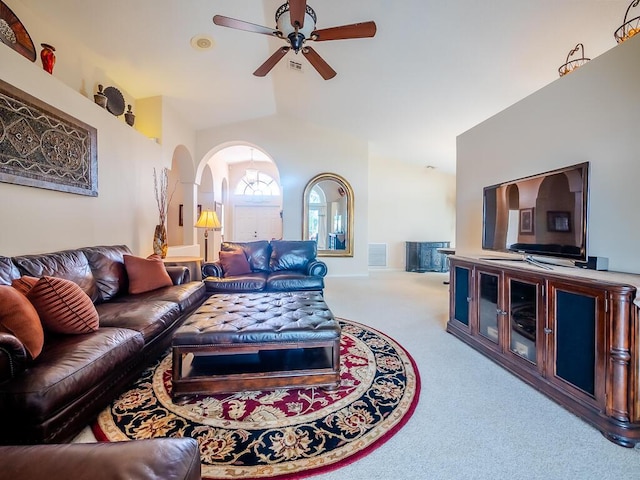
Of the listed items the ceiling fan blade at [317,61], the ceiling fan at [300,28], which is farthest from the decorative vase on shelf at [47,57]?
the ceiling fan blade at [317,61]

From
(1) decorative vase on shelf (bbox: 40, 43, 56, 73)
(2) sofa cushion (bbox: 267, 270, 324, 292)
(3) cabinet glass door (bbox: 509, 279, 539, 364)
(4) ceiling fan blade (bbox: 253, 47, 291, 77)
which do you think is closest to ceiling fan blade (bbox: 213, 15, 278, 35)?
(4) ceiling fan blade (bbox: 253, 47, 291, 77)

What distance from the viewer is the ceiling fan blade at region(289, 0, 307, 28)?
2.02m

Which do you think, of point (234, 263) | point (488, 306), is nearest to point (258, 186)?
point (234, 263)

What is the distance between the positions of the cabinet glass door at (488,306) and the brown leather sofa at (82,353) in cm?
267

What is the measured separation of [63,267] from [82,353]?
123 cm

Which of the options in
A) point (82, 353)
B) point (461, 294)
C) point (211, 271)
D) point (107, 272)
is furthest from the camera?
point (211, 271)

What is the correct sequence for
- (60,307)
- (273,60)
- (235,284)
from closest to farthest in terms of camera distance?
1. (60,307)
2. (273,60)
3. (235,284)

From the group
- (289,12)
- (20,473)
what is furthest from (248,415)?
(289,12)

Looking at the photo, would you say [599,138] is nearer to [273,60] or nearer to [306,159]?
[273,60]

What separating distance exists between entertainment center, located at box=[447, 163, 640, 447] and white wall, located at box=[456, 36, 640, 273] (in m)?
0.21

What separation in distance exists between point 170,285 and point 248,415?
6.35 feet

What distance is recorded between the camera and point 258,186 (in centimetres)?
958

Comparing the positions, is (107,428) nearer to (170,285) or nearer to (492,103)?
(170,285)

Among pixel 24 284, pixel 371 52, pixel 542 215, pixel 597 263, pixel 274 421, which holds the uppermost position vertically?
pixel 371 52
